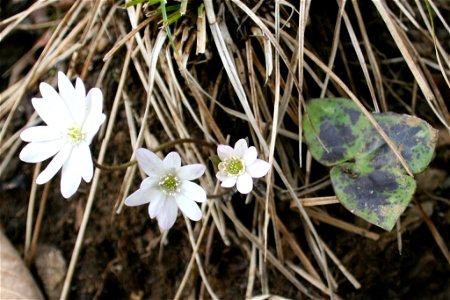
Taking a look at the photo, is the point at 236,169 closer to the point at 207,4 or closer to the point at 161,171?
the point at 161,171

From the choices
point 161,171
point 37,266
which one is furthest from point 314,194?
point 37,266

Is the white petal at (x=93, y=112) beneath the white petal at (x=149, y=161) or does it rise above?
above

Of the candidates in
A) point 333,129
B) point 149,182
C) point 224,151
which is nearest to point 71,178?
point 149,182

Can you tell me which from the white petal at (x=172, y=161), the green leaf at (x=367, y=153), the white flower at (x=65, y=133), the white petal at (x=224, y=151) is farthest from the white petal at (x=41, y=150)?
the green leaf at (x=367, y=153)

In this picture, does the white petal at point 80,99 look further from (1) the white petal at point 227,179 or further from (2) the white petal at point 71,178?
(1) the white petal at point 227,179

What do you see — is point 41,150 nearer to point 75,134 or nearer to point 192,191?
point 75,134

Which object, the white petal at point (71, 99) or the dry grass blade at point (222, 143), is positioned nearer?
the white petal at point (71, 99)

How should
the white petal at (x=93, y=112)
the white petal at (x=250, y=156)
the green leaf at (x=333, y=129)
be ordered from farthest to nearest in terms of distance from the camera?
1. the green leaf at (x=333, y=129)
2. the white petal at (x=250, y=156)
3. the white petal at (x=93, y=112)

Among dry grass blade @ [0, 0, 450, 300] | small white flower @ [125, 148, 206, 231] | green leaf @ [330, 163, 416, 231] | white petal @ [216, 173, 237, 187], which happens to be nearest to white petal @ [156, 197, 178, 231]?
small white flower @ [125, 148, 206, 231]
